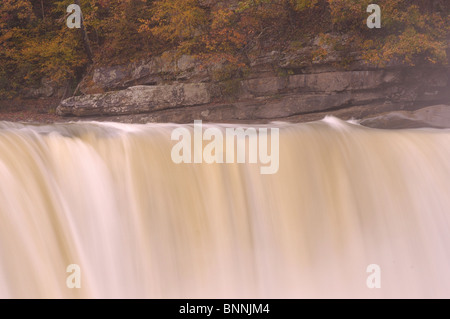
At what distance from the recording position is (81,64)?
11.4 metres

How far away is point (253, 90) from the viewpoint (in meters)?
10.2

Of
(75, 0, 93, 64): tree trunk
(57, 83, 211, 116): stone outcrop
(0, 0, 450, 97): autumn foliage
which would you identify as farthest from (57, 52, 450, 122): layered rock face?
(75, 0, 93, 64): tree trunk

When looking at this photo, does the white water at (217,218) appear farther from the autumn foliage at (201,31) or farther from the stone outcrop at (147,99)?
the autumn foliage at (201,31)

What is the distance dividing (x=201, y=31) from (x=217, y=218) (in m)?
7.02

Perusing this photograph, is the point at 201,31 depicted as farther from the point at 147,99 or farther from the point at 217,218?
the point at 217,218

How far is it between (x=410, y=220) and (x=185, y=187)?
2.63 meters

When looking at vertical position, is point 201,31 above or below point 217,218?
above

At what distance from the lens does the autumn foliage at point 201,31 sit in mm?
9422

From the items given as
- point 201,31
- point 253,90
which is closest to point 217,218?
point 253,90

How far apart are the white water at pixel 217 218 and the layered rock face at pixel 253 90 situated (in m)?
4.21

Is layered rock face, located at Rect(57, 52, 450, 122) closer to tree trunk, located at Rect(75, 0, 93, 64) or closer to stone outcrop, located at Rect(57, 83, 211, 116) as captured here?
stone outcrop, located at Rect(57, 83, 211, 116)

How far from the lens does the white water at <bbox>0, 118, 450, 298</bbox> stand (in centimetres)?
403
